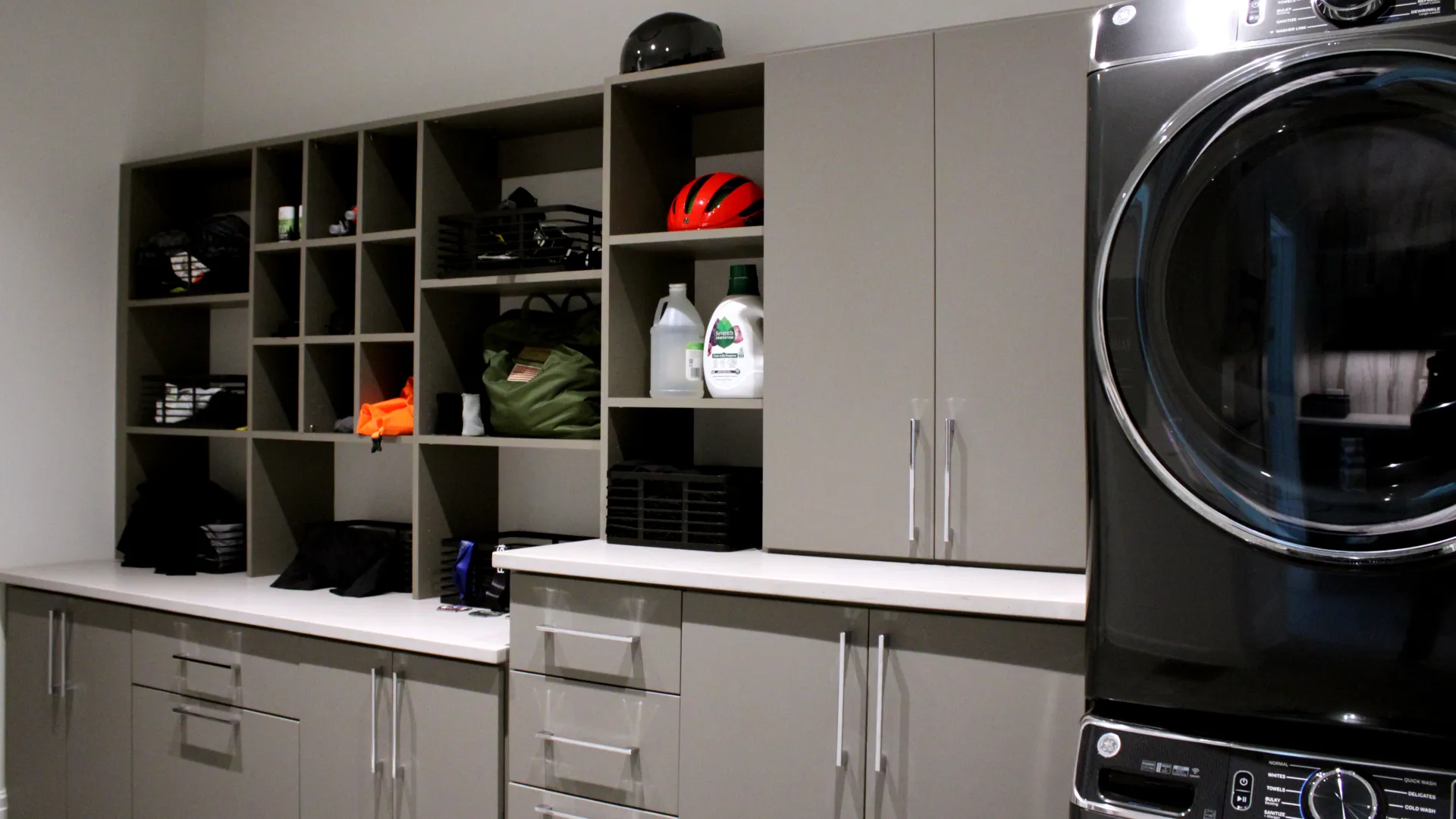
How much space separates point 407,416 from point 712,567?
4.24 ft

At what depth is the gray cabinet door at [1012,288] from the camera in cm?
191

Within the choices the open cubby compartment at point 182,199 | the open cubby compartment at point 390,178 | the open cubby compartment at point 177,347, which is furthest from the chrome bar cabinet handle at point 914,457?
the open cubby compartment at point 177,347

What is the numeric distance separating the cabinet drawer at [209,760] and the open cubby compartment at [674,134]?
154 centimetres

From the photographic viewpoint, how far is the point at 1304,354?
118 cm

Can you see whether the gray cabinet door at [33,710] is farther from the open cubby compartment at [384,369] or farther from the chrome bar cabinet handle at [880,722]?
the chrome bar cabinet handle at [880,722]

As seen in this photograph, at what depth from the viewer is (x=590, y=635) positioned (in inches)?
82.4

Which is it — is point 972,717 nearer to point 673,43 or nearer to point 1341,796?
point 1341,796

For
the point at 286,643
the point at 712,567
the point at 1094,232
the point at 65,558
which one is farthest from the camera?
the point at 65,558

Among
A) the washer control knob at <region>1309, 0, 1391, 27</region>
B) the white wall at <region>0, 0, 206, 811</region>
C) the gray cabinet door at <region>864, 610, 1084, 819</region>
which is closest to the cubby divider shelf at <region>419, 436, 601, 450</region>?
the gray cabinet door at <region>864, 610, 1084, 819</region>

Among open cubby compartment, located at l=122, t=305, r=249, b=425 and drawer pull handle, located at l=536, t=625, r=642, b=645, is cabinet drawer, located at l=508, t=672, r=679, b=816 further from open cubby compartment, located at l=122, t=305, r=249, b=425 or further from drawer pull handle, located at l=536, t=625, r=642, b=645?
open cubby compartment, located at l=122, t=305, r=249, b=425

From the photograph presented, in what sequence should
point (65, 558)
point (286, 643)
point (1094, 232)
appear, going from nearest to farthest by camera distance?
point (1094, 232)
point (286, 643)
point (65, 558)

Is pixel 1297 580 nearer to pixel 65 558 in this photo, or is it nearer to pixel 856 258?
pixel 856 258

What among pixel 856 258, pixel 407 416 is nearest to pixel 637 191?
pixel 856 258

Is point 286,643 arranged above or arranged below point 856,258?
below
